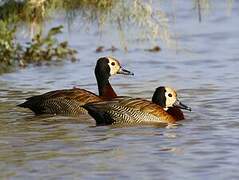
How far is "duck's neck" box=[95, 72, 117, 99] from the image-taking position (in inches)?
555

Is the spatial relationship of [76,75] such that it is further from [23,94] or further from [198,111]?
[198,111]

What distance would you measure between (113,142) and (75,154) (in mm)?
790

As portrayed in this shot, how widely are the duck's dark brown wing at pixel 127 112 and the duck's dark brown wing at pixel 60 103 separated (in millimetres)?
785

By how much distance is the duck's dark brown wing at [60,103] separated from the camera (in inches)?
528

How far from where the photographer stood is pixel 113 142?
1121 cm

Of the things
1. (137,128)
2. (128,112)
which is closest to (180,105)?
(128,112)

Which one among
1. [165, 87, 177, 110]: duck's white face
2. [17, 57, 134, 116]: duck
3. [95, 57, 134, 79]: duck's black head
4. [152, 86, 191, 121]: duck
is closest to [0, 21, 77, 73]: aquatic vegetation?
[95, 57, 134, 79]: duck's black head

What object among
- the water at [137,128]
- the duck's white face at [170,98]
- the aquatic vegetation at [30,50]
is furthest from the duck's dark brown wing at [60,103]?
the aquatic vegetation at [30,50]

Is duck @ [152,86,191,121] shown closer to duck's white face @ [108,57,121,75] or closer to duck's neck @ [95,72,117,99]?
duck's neck @ [95,72,117,99]

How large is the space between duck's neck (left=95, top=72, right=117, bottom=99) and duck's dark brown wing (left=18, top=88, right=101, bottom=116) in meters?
0.48

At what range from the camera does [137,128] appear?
1220 cm

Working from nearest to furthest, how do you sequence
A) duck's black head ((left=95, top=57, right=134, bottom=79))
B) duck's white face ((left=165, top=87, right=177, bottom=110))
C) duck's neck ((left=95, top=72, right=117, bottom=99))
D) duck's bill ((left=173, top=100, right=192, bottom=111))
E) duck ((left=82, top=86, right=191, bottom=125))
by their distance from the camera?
1. duck ((left=82, top=86, right=191, bottom=125))
2. duck's bill ((left=173, top=100, right=192, bottom=111))
3. duck's white face ((left=165, top=87, right=177, bottom=110))
4. duck's neck ((left=95, top=72, right=117, bottom=99))
5. duck's black head ((left=95, top=57, right=134, bottom=79))

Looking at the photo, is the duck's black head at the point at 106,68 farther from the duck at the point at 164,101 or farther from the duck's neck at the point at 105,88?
the duck at the point at 164,101

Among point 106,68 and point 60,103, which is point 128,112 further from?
point 106,68
